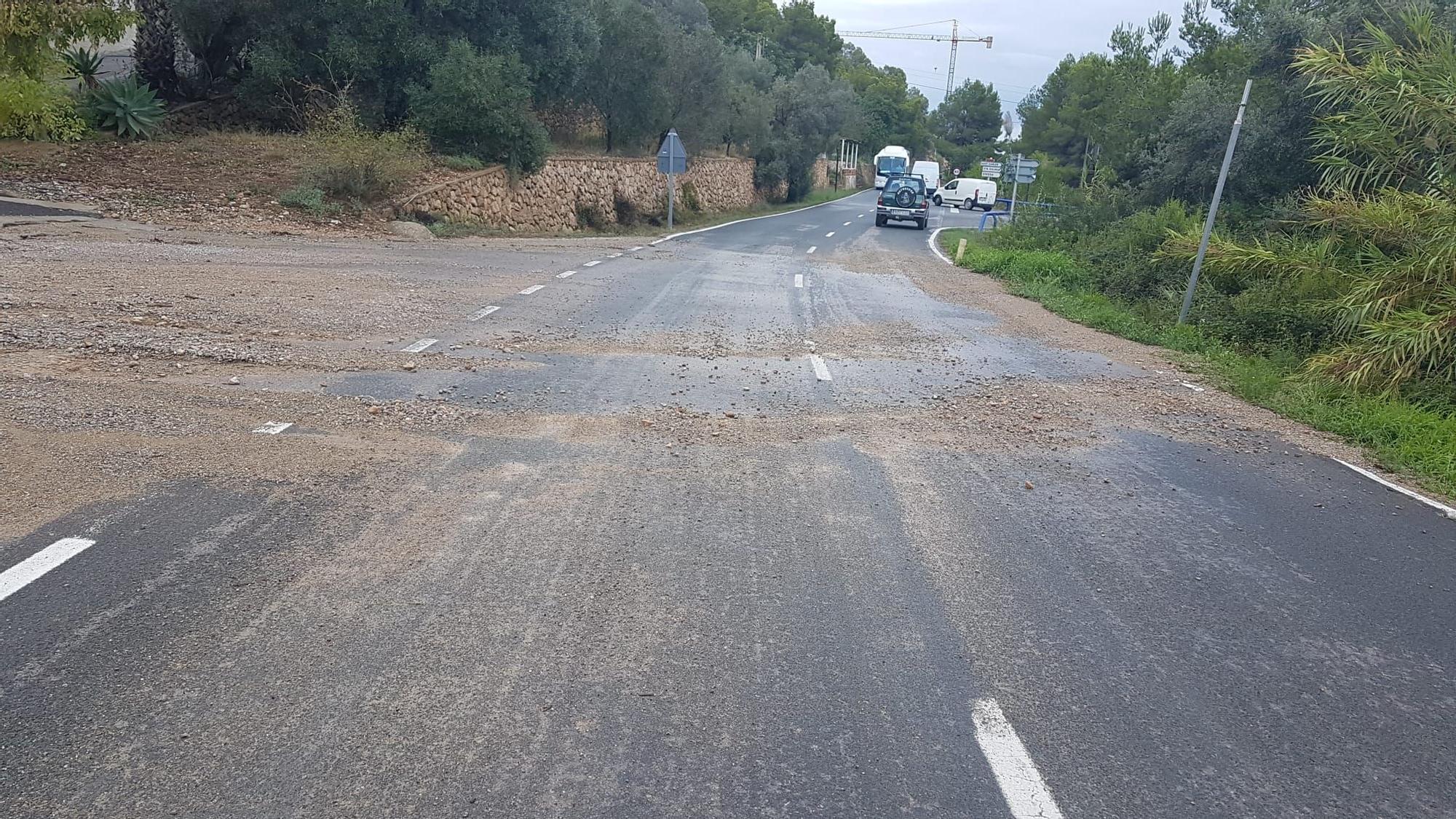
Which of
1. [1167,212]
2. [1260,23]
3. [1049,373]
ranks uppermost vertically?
[1260,23]

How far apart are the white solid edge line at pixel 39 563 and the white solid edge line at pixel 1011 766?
13.1 feet

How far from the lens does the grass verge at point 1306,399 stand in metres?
7.99

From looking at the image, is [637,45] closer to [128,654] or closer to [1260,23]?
[1260,23]

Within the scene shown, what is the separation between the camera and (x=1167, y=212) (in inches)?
744

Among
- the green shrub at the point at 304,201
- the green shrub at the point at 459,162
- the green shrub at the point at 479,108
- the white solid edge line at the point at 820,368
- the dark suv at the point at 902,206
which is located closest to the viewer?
the white solid edge line at the point at 820,368

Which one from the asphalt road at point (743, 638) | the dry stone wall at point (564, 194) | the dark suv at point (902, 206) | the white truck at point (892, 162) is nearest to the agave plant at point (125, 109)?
the dry stone wall at point (564, 194)

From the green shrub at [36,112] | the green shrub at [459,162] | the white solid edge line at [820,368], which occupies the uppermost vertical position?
the green shrub at [36,112]

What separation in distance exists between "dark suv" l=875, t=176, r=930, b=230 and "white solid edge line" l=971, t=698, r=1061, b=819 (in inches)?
1535

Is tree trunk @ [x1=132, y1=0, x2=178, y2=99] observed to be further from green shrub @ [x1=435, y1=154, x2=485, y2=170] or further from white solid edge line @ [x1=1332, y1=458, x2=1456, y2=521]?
white solid edge line @ [x1=1332, y1=458, x2=1456, y2=521]

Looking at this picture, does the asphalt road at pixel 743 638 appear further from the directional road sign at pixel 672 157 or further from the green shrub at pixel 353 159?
the directional road sign at pixel 672 157

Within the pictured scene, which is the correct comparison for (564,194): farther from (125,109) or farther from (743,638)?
(743,638)

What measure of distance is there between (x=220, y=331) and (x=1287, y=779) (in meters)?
9.29

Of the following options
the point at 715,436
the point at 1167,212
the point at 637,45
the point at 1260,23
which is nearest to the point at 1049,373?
the point at 715,436

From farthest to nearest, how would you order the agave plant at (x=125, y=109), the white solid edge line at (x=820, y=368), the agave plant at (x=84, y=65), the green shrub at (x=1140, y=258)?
the agave plant at (x=84, y=65) → the agave plant at (x=125, y=109) → the green shrub at (x=1140, y=258) → the white solid edge line at (x=820, y=368)
